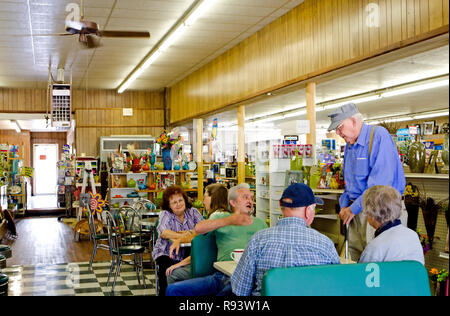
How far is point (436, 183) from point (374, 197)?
2068 mm

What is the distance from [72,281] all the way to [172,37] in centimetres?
406

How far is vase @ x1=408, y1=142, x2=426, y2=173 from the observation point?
16.6 ft

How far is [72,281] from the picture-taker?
730 centimetres

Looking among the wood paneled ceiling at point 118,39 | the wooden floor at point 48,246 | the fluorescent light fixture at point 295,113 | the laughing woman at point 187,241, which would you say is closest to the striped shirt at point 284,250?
the laughing woman at point 187,241

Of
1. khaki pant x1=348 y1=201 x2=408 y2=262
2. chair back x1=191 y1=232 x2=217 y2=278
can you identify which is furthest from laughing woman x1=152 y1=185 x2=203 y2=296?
khaki pant x1=348 y1=201 x2=408 y2=262

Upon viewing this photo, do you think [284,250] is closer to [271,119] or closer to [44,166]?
[271,119]

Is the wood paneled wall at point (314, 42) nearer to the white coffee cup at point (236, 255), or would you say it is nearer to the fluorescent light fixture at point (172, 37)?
the fluorescent light fixture at point (172, 37)

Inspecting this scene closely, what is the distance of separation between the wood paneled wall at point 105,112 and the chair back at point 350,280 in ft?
40.9

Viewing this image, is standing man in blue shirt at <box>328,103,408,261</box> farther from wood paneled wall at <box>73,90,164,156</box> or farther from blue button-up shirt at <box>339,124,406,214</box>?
wood paneled wall at <box>73,90,164,156</box>

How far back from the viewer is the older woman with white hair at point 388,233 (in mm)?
3154

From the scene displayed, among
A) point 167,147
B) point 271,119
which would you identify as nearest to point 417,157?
point 271,119

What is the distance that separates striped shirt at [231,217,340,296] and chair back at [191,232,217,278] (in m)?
1.38
